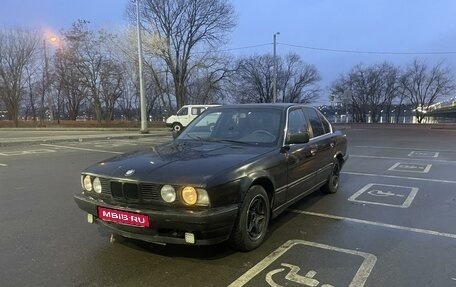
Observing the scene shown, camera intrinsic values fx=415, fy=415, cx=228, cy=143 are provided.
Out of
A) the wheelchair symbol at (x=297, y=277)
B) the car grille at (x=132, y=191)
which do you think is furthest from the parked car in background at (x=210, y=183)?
the wheelchair symbol at (x=297, y=277)

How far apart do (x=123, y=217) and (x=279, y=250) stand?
166cm

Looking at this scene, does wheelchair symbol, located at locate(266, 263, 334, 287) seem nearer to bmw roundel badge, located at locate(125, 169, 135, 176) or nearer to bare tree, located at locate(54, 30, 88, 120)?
bmw roundel badge, located at locate(125, 169, 135, 176)

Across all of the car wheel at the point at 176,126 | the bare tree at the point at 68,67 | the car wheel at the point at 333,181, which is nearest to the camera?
the car wheel at the point at 333,181

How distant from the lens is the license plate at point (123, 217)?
3.83 meters

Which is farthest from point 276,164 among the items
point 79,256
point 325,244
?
point 79,256

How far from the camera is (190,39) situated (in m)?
40.7

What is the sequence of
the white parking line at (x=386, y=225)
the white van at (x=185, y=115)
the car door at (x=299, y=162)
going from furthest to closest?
1. the white van at (x=185, y=115)
2. the car door at (x=299, y=162)
3. the white parking line at (x=386, y=225)

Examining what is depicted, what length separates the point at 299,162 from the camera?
5.38 metres

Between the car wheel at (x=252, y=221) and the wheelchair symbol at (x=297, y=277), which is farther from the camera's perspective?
the car wheel at (x=252, y=221)

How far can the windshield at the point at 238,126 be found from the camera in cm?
520

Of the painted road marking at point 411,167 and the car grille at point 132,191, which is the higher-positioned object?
the car grille at point 132,191

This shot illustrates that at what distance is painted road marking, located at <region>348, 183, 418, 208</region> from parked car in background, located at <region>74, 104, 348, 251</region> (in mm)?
1744

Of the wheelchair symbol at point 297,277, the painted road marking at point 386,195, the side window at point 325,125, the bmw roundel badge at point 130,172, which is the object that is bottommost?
the painted road marking at point 386,195

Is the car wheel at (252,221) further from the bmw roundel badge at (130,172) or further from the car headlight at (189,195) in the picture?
the bmw roundel badge at (130,172)
